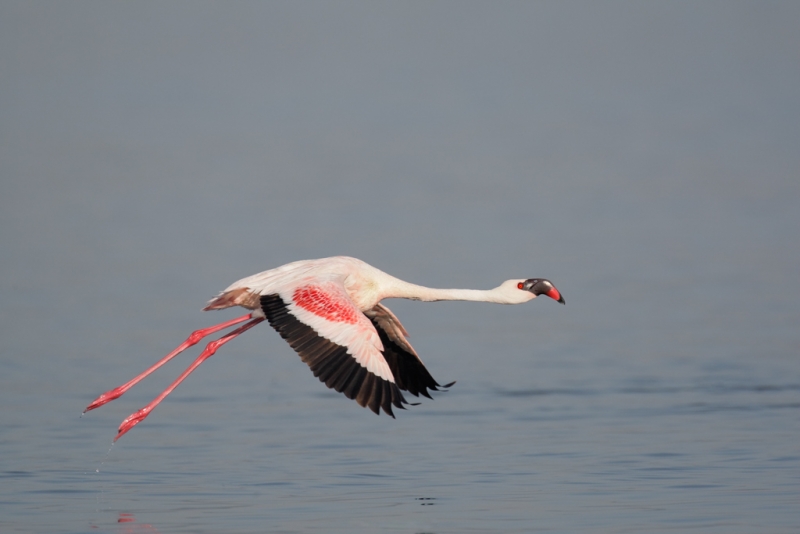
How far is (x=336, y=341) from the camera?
12.7 metres

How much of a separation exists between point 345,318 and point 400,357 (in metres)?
2.31

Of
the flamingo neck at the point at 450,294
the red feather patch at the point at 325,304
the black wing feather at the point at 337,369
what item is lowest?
the black wing feather at the point at 337,369

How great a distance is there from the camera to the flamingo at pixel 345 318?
12336 millimetres

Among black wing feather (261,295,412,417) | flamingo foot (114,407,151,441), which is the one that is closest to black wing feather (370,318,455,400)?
black wing feather (261,295,412,417)

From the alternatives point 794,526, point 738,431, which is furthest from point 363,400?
point 738,431

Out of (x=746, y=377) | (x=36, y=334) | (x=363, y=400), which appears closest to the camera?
(x=363, y=400)

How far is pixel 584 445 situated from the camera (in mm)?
15312

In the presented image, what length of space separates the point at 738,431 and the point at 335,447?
203 inches

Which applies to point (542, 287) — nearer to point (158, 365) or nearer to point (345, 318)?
point (345, 318)

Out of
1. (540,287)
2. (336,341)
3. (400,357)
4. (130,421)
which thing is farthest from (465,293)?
(130,421)

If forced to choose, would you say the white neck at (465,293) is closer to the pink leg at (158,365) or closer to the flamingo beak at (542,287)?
the flamingo beak at (542,287)

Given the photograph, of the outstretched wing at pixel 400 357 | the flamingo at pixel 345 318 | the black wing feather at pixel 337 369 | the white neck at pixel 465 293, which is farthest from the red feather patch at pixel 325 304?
the outstretched wing at pixel 400 357

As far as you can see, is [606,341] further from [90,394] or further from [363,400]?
[363,400]

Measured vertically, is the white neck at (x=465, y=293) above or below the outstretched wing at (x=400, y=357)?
above
